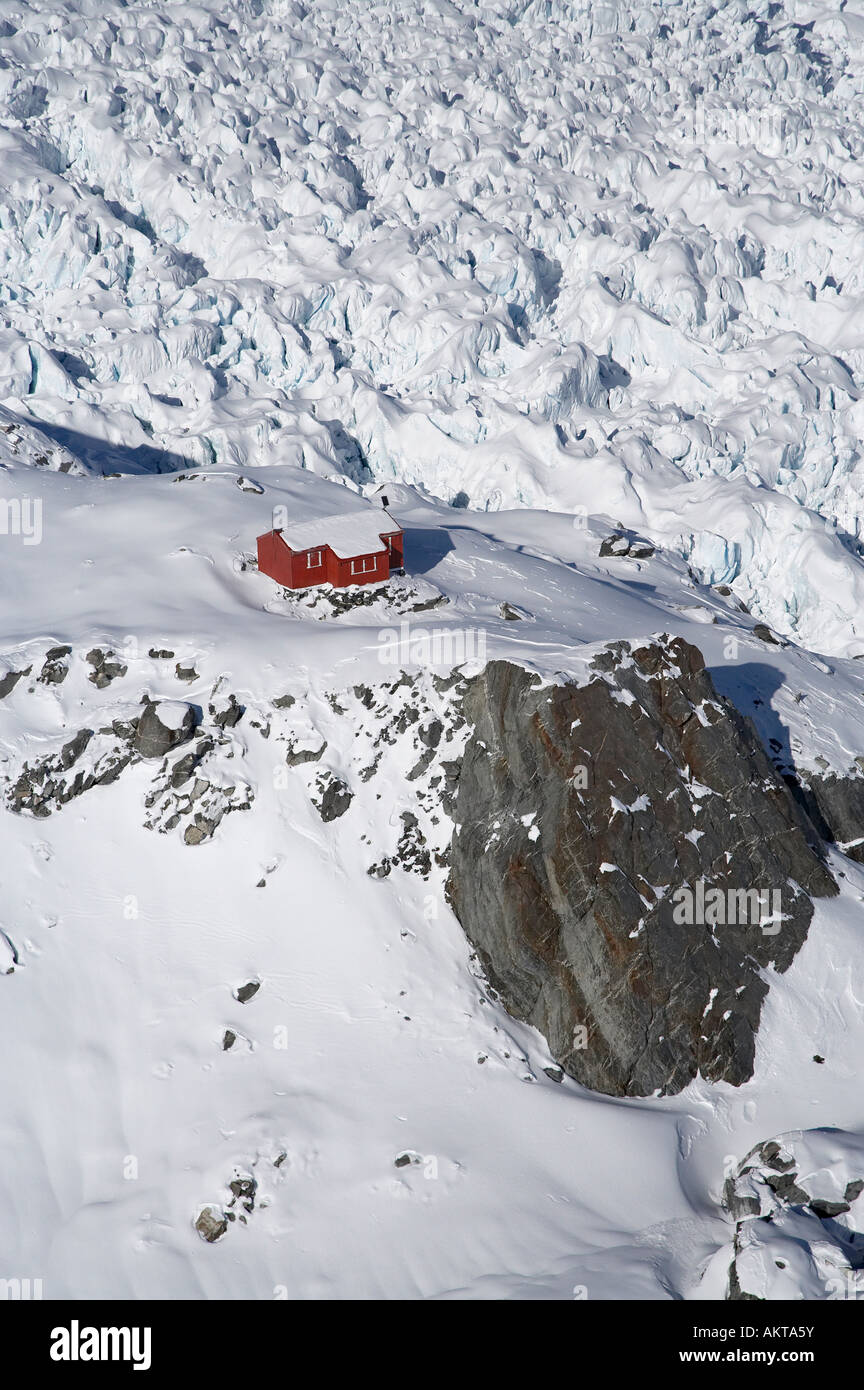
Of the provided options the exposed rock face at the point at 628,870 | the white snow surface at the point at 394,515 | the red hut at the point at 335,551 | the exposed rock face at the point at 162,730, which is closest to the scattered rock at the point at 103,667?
the white snow surface at the point at 394,515

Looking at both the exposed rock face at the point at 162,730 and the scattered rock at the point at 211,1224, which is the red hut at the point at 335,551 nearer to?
the exposed rock face at the point at 162,730

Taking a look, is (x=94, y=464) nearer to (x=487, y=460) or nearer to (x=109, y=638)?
(x=487, y=460)

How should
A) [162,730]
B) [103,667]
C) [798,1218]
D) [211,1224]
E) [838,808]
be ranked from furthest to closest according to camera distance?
[838,808] < [103,667] < [162,730] < [211,1224] < [798,1218]

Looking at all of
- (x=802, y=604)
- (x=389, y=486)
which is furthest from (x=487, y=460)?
(x=802, y=604)

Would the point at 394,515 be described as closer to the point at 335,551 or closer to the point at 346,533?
the point at 346,533

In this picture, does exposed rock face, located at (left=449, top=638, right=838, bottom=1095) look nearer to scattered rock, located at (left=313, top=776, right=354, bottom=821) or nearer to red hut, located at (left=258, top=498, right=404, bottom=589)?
scattered rock, located at (left=313, top=776, right=354, bottom=821)

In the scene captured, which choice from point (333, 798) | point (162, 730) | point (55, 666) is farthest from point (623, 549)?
point (55, 666)

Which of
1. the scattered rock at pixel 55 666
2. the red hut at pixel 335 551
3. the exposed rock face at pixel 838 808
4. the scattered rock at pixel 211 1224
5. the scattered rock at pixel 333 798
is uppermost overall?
the red hut at pixel 335 551
